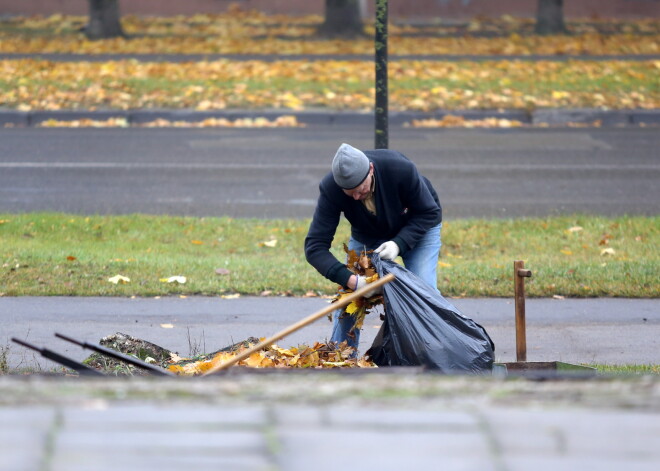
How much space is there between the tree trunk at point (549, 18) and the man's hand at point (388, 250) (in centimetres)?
1910

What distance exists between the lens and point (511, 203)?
10523mm

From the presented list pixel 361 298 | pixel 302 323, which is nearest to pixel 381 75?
pixel 361 298

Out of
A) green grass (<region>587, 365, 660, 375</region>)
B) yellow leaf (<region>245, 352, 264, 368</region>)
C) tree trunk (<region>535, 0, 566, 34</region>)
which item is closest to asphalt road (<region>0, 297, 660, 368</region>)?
green grass (<region>587, 365, 660, 375</region>)

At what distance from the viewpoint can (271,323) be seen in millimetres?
6980

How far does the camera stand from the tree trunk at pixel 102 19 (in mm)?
21531

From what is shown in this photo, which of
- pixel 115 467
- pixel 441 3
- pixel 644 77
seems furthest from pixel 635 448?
pixel 441 3

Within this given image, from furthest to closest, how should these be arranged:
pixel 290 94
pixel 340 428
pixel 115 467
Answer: pixel 290 94
pixel 340 428
pixel 115 467

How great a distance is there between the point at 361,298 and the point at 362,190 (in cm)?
54

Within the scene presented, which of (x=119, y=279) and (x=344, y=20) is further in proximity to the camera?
(x=344, y=20)

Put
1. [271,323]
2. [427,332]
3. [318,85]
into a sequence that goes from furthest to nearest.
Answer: [318,85] → [271,323] → [427,332]

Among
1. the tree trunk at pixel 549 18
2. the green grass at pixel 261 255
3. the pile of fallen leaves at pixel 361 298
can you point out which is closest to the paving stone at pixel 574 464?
the pile of fallen leaves at pixel 361 298

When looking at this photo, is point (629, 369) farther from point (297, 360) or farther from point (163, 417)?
point (163, 417)

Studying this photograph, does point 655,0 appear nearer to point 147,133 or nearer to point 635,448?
point 147,133

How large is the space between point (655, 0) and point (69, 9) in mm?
15808
